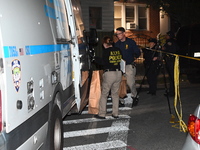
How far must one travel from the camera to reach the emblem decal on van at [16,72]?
323cm

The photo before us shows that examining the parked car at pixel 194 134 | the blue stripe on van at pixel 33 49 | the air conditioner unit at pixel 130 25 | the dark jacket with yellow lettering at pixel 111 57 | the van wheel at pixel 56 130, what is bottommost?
the van wheel at pixel 56 130

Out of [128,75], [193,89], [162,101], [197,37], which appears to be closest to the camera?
[128,75]

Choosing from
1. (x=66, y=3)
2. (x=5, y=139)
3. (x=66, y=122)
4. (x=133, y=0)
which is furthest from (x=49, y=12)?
(x=133, y=0)

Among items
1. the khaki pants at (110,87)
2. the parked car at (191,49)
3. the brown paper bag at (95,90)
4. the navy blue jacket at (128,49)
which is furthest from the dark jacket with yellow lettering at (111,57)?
the parked car at (191,49)

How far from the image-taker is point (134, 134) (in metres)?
6.98

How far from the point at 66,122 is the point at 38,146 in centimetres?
411

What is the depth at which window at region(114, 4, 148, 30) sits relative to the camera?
82.3ft

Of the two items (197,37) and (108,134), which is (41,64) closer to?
(108,134)

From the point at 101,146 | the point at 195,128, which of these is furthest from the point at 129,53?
the point at 195,128

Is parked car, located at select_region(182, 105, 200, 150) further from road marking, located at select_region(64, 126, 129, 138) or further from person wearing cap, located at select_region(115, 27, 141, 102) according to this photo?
person wearing cap, located at select_region(115, 27, 141, 102)

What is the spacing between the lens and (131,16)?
25750 mm

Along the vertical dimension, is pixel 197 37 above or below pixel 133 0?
below

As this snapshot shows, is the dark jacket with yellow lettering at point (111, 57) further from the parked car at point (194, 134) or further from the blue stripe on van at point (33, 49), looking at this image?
the parked car at point (194, 134)

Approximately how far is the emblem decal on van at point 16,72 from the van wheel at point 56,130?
134 cm
